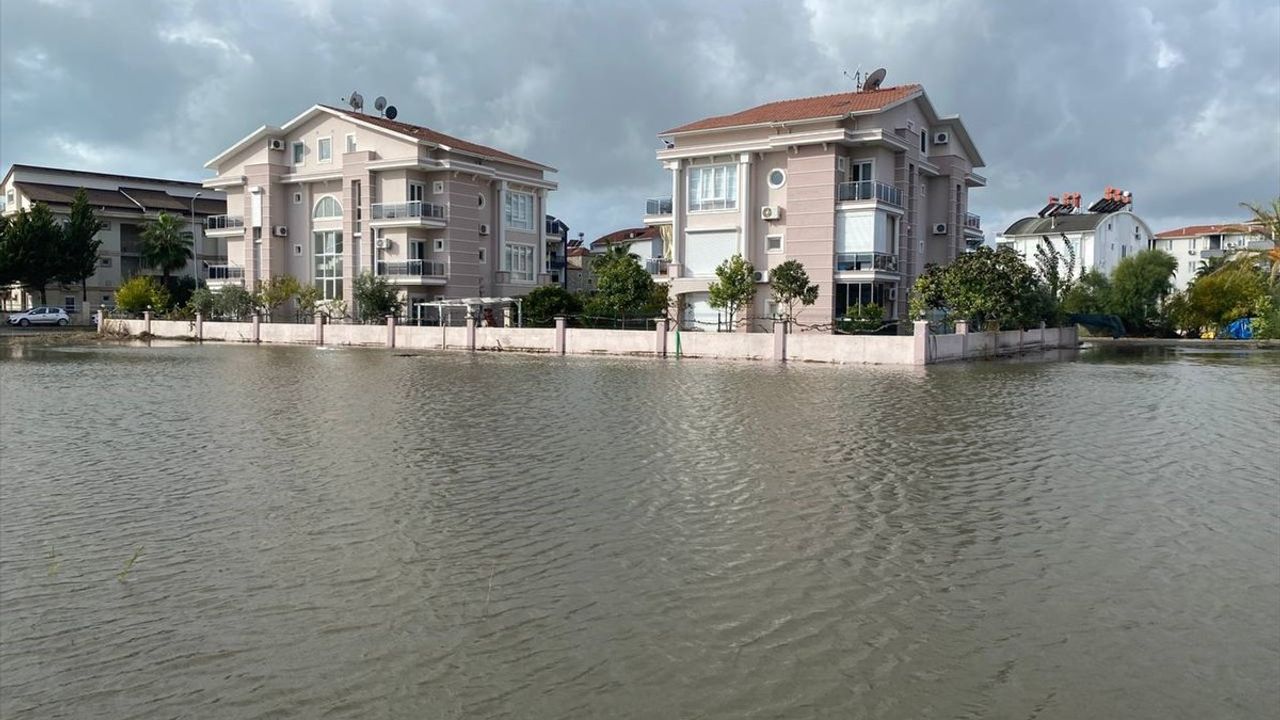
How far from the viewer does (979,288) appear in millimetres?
41406

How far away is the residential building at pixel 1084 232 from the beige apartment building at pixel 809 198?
2954 centimetres

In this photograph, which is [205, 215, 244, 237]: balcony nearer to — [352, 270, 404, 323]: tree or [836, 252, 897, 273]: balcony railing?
[352, 270, 404, 323]: tree

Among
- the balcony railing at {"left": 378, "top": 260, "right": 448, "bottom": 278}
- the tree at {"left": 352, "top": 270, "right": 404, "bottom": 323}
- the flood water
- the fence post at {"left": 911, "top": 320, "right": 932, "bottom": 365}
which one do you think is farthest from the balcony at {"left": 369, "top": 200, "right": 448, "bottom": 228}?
the flood water

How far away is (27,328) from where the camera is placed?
6438 cm

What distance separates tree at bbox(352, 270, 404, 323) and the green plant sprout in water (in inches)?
1713

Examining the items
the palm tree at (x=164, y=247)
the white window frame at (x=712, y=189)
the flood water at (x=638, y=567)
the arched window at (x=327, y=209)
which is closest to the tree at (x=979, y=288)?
the white window frame at (x=712, y=189)

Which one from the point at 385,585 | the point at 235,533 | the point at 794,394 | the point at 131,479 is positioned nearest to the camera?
the point at 385,585

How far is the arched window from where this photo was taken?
59969mm

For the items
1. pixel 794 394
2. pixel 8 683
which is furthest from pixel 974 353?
pixel 8 683

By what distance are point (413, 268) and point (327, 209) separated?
8807 mm

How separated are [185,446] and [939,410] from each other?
14.5 meters

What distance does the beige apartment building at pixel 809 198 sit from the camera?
1837 inches

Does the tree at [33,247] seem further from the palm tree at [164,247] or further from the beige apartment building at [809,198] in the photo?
the beige apartment building at [809,198]

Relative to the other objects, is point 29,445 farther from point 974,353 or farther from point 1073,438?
point 974,353
